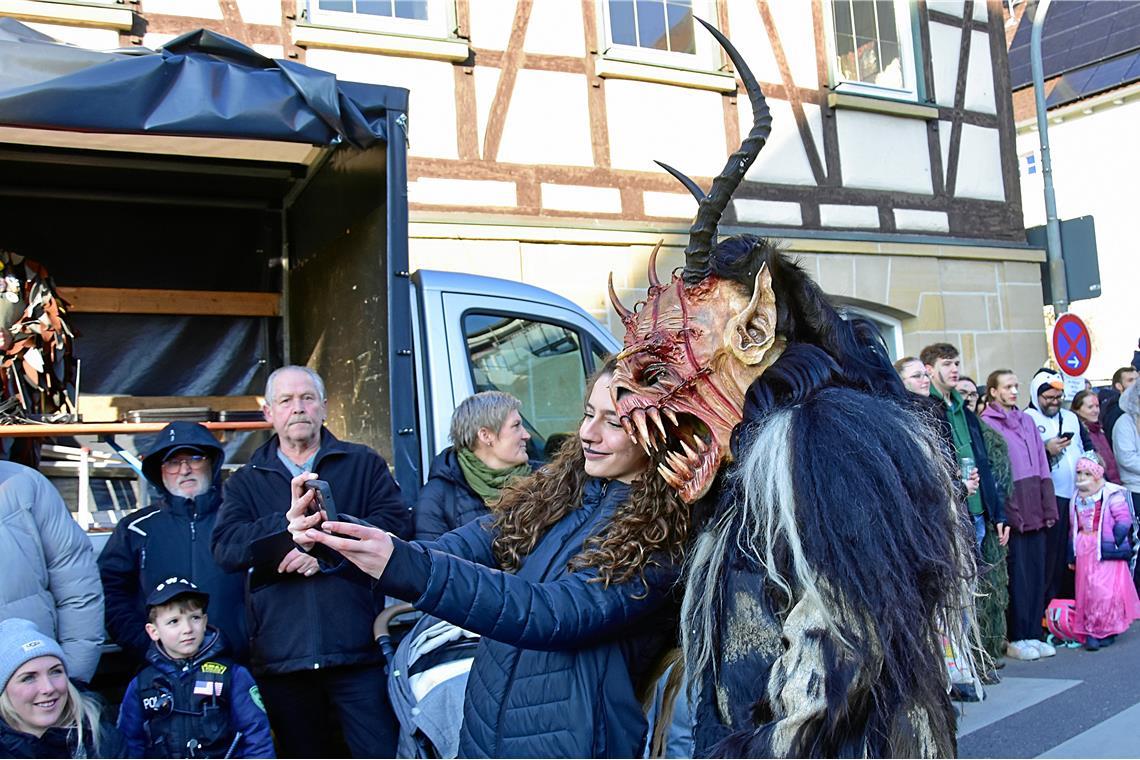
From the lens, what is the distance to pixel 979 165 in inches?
460

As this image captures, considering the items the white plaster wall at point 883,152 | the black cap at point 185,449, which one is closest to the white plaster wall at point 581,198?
the white plaster wall at point 883,152

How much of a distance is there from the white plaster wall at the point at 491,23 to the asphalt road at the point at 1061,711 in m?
6.17

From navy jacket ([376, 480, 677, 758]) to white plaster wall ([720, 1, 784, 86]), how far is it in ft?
28.3

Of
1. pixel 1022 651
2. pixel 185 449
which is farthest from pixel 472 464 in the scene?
pixel 1022 651

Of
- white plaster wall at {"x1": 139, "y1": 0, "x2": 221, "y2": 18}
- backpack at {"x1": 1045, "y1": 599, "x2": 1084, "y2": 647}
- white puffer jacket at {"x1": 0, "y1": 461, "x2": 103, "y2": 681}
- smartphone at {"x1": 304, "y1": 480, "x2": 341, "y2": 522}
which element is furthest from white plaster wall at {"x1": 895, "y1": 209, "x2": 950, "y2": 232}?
smartphone at {"x1": 304, "y1": 480, "x2": 341, "y2": 522}

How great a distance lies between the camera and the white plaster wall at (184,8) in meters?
7.72

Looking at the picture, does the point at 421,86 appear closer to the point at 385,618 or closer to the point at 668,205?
the point at 668,205

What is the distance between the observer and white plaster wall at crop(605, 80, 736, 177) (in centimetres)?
941

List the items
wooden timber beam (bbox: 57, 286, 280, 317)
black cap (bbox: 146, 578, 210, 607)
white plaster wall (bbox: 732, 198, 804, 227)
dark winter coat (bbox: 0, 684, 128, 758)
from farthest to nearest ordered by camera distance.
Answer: white plaster wall (bbox: 732, 198, 804, 227)
wooden timber beam (bbox: 57, 286, 280, 317)
black cap (bbox: 146, 578, 210, 607)
dark winter coat (bbox: 0, 684, 128, 758)

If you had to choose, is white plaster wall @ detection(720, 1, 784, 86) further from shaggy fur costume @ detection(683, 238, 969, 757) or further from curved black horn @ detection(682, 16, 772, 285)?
shaggy fur costume @ detection(683, 238, 969, 757)

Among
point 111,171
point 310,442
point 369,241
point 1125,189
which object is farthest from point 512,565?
point 1125,189

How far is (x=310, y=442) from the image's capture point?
3.94 meters

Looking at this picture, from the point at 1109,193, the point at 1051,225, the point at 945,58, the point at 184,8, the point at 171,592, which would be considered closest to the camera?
the point at 171,592

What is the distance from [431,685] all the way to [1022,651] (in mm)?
5337
